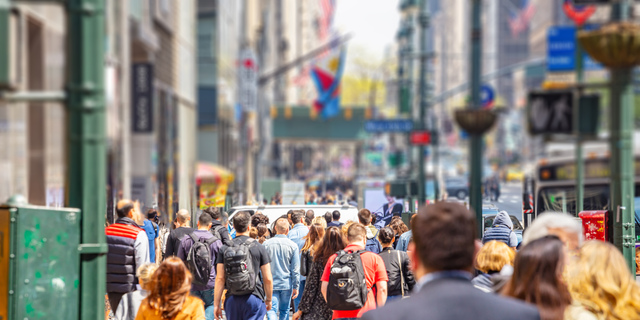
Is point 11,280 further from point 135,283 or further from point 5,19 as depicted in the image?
point 135,283

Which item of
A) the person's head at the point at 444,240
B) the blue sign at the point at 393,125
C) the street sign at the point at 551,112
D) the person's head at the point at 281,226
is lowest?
the person's head at the point at 281,226

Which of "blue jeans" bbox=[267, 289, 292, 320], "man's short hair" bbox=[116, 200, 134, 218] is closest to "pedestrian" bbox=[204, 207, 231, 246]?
"blue jeans" bbox=[267, 289, 292, 320]

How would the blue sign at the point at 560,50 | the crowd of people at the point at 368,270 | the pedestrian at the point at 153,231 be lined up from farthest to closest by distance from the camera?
→ 1. the blue sign at the point at 560,50
2. the pedestrian at the point at 153,231
3. the crowd of people at the point at 368,270

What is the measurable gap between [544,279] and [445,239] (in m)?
1.18

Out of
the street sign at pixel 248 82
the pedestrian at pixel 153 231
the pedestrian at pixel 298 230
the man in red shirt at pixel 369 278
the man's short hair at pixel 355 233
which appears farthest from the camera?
the street sign at pixel 248 82

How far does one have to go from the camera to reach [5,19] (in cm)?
554

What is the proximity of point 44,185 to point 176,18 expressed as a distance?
1268cm

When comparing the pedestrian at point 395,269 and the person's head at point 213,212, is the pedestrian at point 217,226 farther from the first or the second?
the pedestrian at point 395,269

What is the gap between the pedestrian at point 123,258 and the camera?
934cm

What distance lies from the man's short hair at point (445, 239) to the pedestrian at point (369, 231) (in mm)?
7255

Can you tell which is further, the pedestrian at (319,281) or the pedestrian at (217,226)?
the pedestrian at (217,226)

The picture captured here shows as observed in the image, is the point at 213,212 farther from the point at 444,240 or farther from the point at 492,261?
the point at 444,240

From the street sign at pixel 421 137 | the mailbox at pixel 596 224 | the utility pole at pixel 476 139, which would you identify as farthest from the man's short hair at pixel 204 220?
the street sign at pixel 421 137

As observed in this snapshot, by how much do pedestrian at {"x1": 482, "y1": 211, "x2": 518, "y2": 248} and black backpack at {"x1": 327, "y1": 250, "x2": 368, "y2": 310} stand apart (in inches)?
85.0
